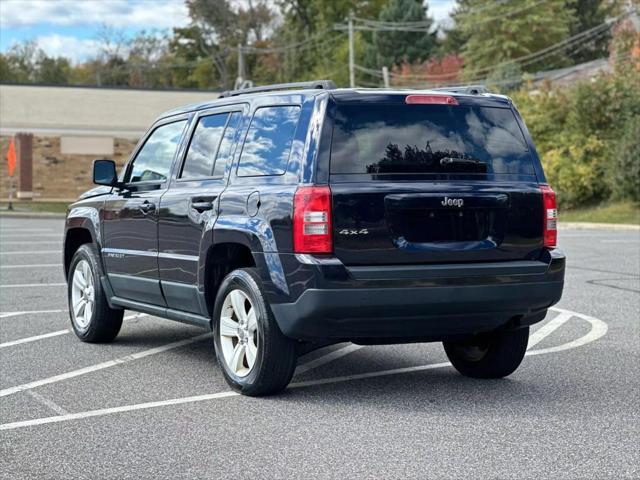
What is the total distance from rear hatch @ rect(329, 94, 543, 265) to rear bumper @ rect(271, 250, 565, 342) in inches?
4.4

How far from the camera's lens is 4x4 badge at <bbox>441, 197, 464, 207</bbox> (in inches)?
249

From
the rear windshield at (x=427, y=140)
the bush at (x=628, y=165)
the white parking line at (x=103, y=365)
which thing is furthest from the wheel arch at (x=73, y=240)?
the bush at (x=628, y=165)

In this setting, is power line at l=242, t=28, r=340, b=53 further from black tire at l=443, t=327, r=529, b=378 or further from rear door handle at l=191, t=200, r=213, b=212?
black tire at l=443, t=327, r=529, b=378

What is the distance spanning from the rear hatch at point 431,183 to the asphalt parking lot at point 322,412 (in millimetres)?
968

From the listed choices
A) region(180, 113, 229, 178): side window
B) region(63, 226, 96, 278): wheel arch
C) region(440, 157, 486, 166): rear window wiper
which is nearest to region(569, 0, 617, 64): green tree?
region(63, 226, 96, 278): wheel arch

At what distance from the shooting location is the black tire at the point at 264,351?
250 inches

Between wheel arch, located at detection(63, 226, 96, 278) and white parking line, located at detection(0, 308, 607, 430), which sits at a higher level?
wheel arch, located at detection(63, 226, 96, 278)

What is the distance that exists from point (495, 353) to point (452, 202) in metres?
1.31

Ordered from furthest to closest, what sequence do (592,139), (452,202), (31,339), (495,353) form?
(592,139), (31,339), (495,353), (452,202)

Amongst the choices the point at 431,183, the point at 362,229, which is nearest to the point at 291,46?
the point at 431,183

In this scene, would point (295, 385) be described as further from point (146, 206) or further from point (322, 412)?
point (146, 206)

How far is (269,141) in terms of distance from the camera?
264 inches

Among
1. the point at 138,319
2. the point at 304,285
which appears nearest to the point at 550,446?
the point at 304,285

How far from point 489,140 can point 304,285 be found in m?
1.61
